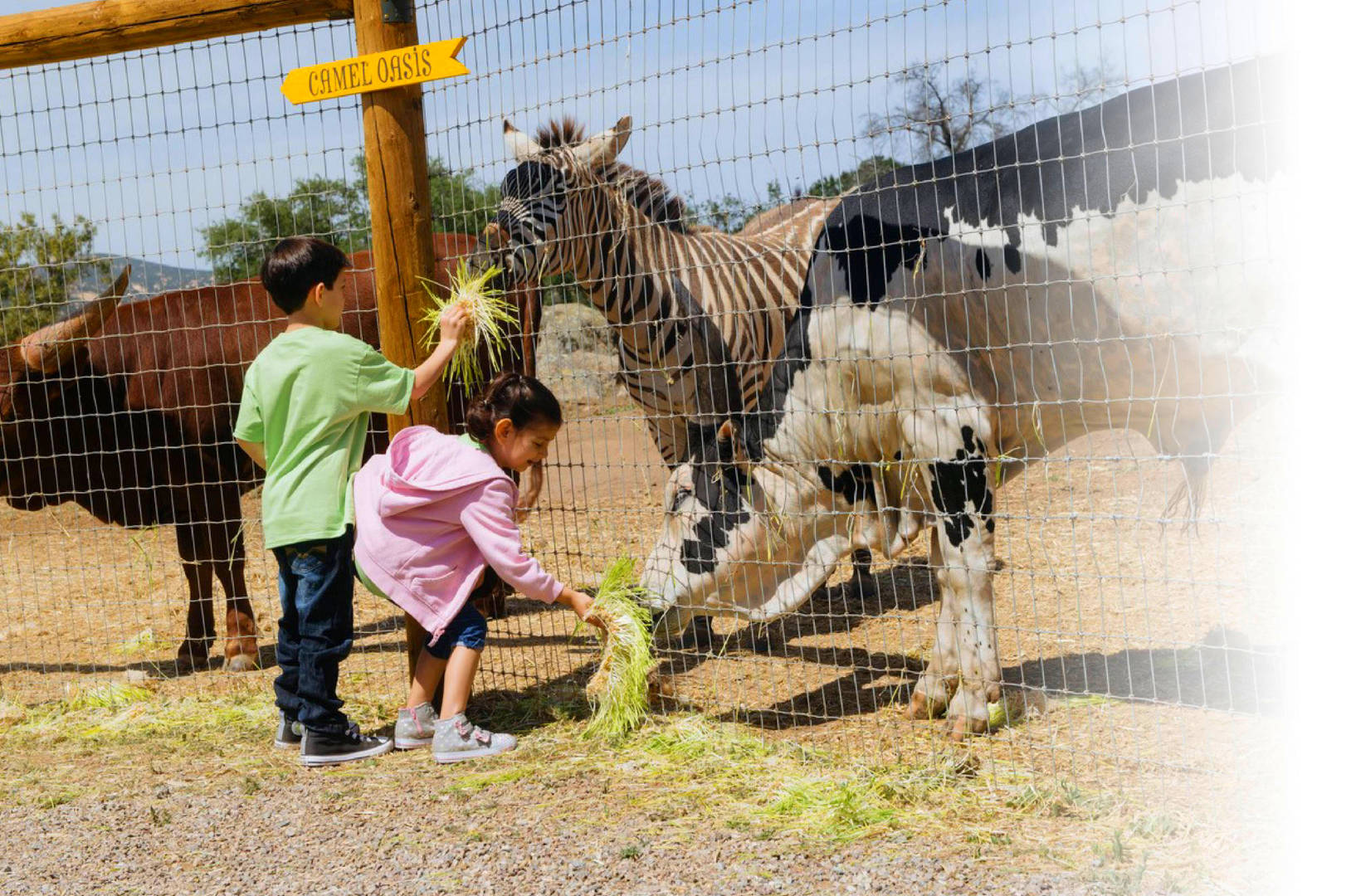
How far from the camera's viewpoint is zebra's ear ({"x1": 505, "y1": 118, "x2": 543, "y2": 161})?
537 cm

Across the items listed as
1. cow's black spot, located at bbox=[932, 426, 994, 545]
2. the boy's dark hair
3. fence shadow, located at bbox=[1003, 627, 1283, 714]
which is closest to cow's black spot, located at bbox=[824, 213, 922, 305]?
cow's black spot, located at bbox=[932, 426, 994, 545]

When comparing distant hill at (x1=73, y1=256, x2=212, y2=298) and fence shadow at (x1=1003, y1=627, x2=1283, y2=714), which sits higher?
distant hill at (x1=73, y1=256, x2=212, y2=298)

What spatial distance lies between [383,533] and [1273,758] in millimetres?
2947

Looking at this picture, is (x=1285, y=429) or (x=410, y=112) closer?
(x=1285, y=429)

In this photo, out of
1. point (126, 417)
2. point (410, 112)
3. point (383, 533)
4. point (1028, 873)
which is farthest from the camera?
point (126, 417)

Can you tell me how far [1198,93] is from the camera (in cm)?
381

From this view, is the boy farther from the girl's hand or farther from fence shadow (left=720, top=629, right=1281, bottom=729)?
fence shadow (left=720, top=629, right=1281, bottom=729)

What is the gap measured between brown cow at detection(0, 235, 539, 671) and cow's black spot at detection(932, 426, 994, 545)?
3216mm

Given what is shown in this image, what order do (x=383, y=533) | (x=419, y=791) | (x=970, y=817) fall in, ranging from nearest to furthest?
1. (x=970, y=817)
2. (x=419, y=791)
3. (x=383, y=533)

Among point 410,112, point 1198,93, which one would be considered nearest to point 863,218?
point 1198,93

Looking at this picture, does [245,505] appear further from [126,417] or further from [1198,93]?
[1198,93]

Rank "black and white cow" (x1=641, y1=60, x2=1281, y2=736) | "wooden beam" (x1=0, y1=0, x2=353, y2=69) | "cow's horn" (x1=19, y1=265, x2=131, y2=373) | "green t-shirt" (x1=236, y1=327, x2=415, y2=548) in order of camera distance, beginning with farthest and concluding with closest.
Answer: "cow's horn" (x1=19, y1=265, x2=131, y2=373)
"wooden beam" (x1=0, y1=0, x2=353, y2=69)
"green t-shirt" (x1=236, y1=327, x2=415, y2=548)
"black and white cow" (x1=641, y1=60, x2=1281, y2=736)

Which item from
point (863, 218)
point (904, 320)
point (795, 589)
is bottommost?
point (795, 589)

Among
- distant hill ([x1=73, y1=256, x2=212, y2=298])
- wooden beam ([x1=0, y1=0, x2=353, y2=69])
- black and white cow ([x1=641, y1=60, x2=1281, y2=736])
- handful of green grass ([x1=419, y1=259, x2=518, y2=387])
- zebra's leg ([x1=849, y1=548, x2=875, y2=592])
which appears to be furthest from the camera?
zebra's leg ([x1=849, y1=548, x2=875, y2=592])
